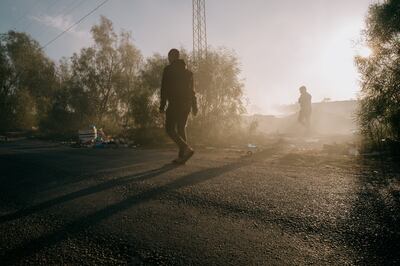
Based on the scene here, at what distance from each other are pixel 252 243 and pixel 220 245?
207mm

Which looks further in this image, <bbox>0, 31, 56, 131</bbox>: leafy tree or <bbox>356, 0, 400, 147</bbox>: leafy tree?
<bbox>0, 31, 56, 131</bbox>: leafy tree

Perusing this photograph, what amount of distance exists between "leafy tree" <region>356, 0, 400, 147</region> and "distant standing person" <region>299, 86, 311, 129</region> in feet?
28.2

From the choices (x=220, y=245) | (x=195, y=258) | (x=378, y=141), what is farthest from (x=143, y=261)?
(x=378, y=141)

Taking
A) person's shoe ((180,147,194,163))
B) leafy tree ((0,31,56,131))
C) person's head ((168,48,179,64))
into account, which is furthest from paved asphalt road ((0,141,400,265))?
leafy tree ((0,31,56,131))

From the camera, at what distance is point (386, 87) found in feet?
27.0

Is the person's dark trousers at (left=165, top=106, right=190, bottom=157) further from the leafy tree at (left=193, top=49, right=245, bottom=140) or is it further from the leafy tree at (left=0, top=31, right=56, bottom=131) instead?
the leafy tree at (left=0, top=31, right=56, bottom=131)

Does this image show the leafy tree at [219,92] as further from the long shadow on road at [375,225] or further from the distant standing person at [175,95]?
the long shadow on road at [375,225]

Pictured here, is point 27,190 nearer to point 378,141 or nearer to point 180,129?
point 180,129

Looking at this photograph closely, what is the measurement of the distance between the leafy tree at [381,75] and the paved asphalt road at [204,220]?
4466mm

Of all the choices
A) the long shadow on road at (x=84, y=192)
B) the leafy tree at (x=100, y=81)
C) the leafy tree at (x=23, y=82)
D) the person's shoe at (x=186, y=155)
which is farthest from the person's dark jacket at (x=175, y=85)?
the leafy tree at (x=23, y=82)

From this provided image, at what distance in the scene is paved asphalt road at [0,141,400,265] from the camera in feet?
Result: 5.26

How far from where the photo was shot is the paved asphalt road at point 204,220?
1.60 meters

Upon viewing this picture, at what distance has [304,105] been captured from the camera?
59.1ft

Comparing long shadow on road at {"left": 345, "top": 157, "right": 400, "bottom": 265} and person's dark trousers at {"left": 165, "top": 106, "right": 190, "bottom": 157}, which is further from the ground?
person's dark trousers at {"left": 165, "top": 106, "right": 190, "bottom": 157}
